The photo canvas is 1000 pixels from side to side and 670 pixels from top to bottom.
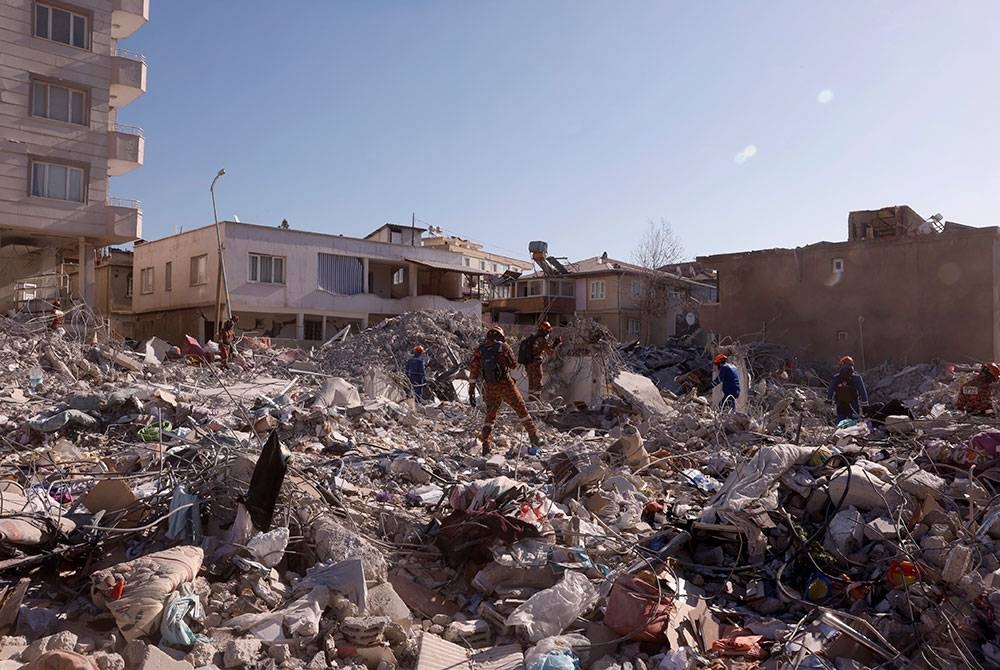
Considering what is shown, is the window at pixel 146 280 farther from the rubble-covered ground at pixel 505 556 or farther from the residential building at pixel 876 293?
the rubble-covered ground at pixel 505 556

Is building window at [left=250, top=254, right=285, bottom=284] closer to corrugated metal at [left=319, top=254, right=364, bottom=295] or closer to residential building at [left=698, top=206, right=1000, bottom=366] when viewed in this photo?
corrugated metal at [left=319, top=254, right=364, bottom=295]

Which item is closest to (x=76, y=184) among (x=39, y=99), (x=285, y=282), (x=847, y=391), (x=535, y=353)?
(x=39, y=99)

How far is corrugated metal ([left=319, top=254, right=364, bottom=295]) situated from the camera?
26391mm

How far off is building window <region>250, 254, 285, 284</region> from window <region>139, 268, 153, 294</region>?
6076 millimetres

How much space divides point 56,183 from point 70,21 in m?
4.39

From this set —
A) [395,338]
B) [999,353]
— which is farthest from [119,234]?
[999,353]

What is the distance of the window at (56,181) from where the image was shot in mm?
18516

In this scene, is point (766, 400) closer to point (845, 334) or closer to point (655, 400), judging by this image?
point (655, 400)

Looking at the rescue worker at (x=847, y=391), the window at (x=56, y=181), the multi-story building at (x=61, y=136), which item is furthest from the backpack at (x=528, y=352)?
the window at (x=56, y=181)

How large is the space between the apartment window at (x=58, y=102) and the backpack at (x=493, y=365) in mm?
16850

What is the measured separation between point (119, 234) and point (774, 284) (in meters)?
19.4

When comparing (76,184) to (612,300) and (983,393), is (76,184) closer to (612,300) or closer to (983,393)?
(983,393)

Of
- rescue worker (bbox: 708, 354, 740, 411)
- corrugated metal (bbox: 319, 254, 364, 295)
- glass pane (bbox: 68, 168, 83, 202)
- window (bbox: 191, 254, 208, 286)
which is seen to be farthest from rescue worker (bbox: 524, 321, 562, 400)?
window (bbox: 191, 254, 208, 286)

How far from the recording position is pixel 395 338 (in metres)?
17.9
